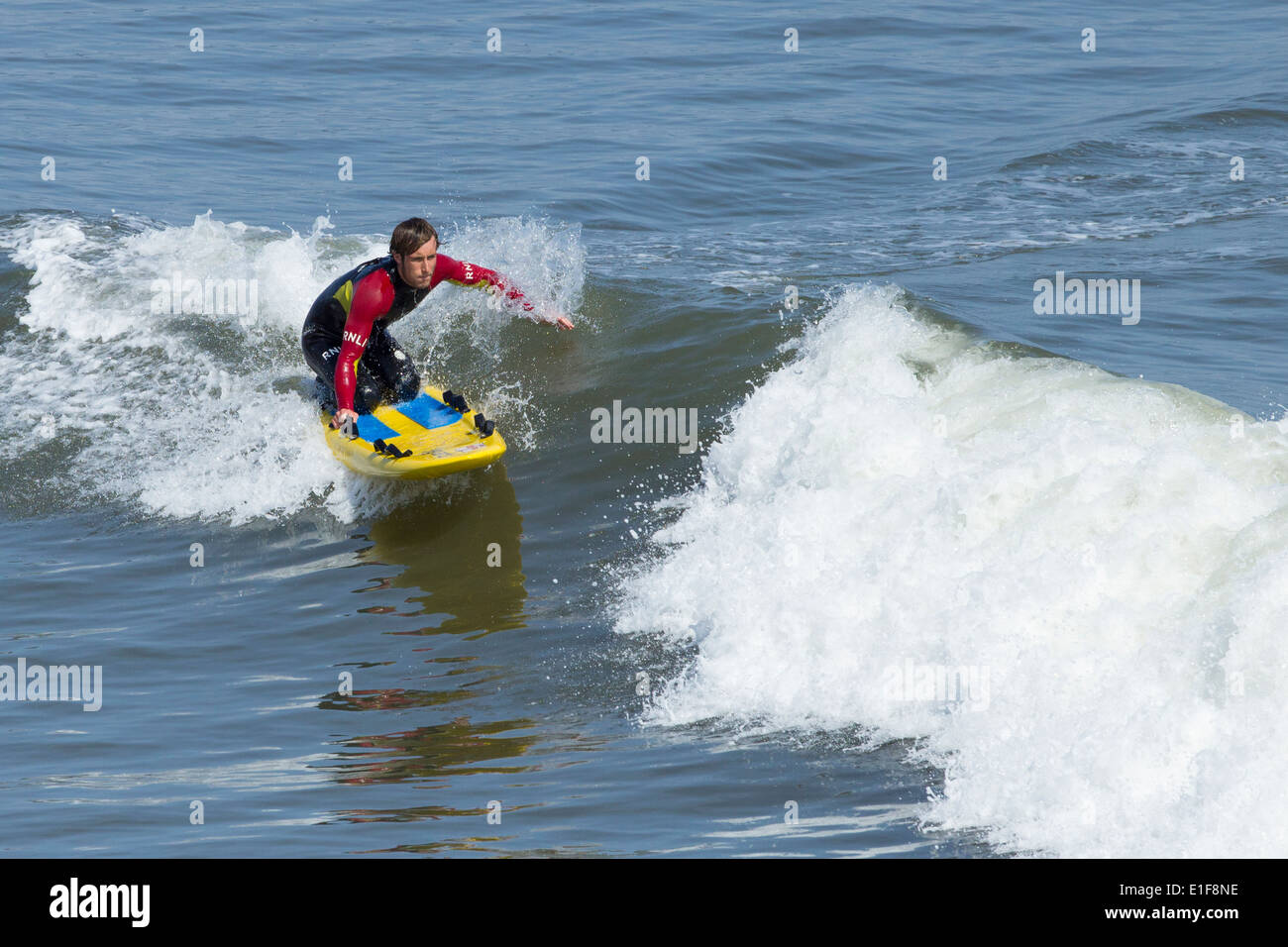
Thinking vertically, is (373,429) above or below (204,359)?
below

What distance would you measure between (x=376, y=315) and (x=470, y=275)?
0.94m

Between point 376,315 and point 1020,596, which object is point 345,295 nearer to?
point 376,315

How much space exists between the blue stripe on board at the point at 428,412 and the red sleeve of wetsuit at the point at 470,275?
826 millimetres

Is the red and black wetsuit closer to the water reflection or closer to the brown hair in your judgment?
the brown hair

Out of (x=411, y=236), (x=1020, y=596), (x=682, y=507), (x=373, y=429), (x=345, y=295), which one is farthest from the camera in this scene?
(x=345, y=295)

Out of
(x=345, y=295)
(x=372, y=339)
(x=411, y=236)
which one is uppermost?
(x=411, y=236)

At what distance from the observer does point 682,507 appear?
877 cm

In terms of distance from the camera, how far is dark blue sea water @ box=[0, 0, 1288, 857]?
215 inches

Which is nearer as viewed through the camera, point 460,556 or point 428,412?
point 460,556

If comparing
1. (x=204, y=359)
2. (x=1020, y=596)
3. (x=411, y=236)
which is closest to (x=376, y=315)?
(x=411, y=236)

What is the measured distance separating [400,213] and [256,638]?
982 centimetres
